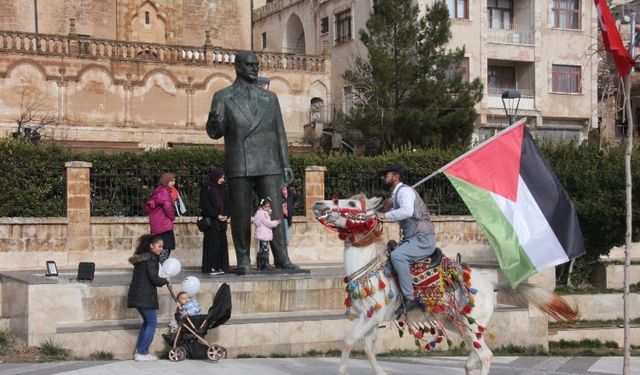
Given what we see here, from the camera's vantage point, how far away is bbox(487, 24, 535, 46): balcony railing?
41312 millimetres

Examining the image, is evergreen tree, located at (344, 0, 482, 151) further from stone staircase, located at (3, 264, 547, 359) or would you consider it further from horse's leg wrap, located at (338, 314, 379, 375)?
horse's leg wrap, located at (338, 314, 379, 375)

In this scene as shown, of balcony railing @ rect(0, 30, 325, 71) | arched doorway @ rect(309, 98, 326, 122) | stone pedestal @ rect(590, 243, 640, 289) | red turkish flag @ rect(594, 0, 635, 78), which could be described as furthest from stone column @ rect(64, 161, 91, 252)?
arched doorway @ rect(309, 98, 326, 122)

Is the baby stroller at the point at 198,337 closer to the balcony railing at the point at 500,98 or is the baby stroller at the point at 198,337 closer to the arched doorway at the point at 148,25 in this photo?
the balcony railing at the point at 500,98

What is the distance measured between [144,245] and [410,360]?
147 inches

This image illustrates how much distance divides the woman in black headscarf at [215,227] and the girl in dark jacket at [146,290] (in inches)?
127

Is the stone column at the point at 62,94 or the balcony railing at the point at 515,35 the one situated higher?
the balcony railing at the point at 515,35

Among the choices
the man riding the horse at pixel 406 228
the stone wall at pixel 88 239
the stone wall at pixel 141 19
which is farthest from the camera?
the stone wall at pixel 141 19

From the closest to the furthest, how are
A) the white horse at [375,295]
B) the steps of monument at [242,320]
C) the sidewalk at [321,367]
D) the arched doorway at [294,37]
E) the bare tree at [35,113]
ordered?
1. the white horse at [375,295]
2. the sidewalk at [321,367]
3. the steps of monument at [242,320]
4. the bare tree at [35,113]
5. the arched doorway at [294,37]

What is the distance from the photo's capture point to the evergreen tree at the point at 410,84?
109ft

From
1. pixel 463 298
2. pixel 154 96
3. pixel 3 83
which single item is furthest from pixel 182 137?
pixel 463 298

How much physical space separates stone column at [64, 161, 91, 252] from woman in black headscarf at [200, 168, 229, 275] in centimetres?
646

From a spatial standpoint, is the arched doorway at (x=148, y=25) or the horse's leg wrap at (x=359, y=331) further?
the arched doorway at (x=148, y=25)

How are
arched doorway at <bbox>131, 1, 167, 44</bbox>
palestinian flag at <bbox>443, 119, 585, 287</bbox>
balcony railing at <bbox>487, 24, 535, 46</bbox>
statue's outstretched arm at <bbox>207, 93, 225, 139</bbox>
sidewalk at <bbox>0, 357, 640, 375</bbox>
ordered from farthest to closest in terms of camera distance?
arched doorway at <bbox>131, 1, 167, 44</bbox>
balcony railing at <bbox>487, 24, 535, 46</bbox>
statue's outstretched arm at <bbox>207, 93, 225, 139</bbox>
sidewalk at <bbox>0, 357, 640, 375</bbox>
palestinian flag at <bbox>443, 119, 585, 287</bbox>

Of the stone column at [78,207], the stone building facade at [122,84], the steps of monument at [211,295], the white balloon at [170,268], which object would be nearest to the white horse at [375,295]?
the white balloon at [170,268]
